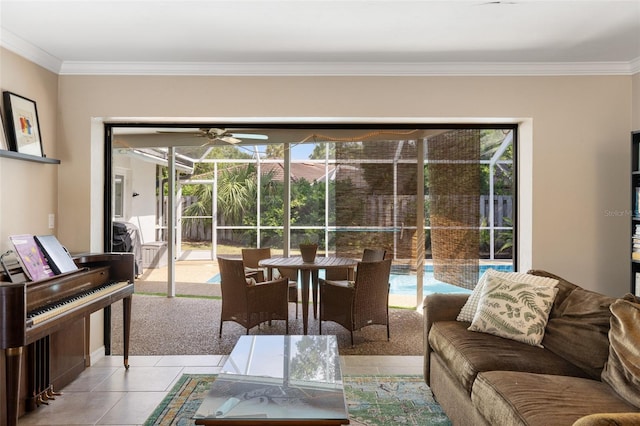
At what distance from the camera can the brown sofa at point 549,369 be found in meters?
1.85

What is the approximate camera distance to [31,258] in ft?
9.57

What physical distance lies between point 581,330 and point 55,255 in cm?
333

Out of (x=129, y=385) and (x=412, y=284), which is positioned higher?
(x=412, y=284)

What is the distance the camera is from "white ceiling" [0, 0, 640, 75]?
2863 mm

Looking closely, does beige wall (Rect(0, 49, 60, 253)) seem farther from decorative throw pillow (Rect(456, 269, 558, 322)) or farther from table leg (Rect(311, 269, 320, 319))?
decorative throw pillow (Rect(456, 269, 558, 322))

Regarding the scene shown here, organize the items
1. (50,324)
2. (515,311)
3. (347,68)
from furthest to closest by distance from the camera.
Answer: (347,68) → (515,311) → (50,324)

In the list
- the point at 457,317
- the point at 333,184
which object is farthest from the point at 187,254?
the point at 457,317

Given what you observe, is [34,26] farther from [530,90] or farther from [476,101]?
[530,90]

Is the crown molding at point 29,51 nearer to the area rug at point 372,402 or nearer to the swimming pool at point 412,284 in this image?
the swimming pool at point 412,284

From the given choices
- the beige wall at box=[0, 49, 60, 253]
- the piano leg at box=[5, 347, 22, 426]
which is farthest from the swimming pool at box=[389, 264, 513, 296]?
the piano leg at box=[5, 347, 22, 426]

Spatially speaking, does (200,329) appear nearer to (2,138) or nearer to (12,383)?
(12,383)

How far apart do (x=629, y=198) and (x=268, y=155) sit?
3.26 metres

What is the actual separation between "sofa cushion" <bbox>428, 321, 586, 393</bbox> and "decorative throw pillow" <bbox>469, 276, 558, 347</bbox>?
6 cm

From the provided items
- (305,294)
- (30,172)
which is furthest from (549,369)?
(30,172)
